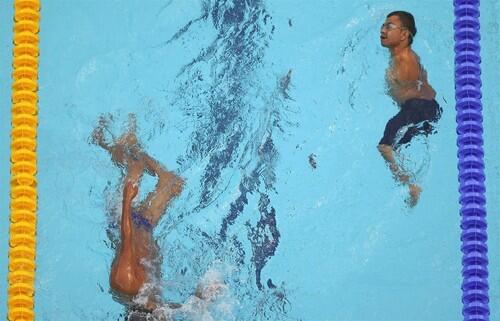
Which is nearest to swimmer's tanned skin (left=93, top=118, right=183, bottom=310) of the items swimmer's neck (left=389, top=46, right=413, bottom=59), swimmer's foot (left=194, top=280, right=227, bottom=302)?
swimmer's foot (left=194, top=280, right=227, bottom=302)

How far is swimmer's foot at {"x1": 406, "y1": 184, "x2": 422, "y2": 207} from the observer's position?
4.62m

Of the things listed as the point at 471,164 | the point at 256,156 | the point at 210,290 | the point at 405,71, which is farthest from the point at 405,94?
the point at 210,290

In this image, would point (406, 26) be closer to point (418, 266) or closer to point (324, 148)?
point (324, 148)

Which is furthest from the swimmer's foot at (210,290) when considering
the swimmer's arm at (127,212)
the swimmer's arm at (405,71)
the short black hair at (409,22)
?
the short black hair at (409,22)

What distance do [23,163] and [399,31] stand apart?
4.37 ft

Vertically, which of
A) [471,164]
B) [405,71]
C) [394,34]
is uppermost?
[394,34]

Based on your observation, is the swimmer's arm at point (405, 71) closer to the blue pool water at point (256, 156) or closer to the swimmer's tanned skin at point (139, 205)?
the blue pool water at point (256, 156)

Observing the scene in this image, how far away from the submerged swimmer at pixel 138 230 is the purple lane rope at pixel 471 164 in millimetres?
824

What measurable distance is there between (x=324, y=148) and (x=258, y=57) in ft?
1.26

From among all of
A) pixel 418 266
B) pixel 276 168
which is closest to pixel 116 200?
pixel 276 168

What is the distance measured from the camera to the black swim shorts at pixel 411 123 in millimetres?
4656

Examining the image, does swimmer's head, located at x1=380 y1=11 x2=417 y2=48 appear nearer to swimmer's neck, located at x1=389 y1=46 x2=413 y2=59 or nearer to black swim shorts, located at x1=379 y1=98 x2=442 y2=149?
swimmer's neck, located at x1=389 y1=46 x2=413 y2=59

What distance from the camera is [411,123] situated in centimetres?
466

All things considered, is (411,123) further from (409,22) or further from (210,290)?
(210,290)
